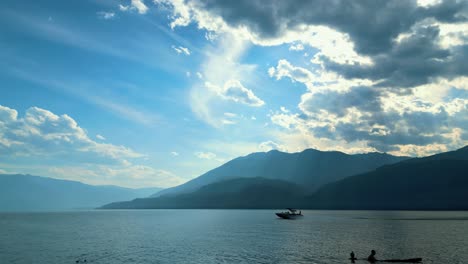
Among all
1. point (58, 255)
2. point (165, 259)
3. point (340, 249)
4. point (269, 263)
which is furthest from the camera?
point (340, 249)

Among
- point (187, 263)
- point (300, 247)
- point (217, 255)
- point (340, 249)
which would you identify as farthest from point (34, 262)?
point (340, 249)

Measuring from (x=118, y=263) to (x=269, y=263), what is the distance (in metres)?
28.2

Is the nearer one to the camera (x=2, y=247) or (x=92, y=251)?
(x=92, y=251)

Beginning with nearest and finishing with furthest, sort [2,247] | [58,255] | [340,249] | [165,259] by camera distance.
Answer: [165,259] < [58,255] < [340,249] < [2,247]

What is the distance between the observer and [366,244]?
318ft

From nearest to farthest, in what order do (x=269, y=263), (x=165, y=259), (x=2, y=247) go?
(x=269, y=263) < (x=165, y=259) < (x=2, y=247)

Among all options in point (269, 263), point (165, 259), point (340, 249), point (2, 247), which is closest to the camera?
point (269, 263)

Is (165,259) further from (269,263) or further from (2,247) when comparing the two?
(2,247)

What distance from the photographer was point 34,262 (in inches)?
2842

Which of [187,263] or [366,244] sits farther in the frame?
[366,244]

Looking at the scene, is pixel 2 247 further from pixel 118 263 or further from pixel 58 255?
pixel 118 263

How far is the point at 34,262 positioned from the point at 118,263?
Answer: 669 inches

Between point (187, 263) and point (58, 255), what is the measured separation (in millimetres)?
31656

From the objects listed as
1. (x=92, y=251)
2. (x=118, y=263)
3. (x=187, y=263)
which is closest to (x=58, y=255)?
(x=92, y=251)
